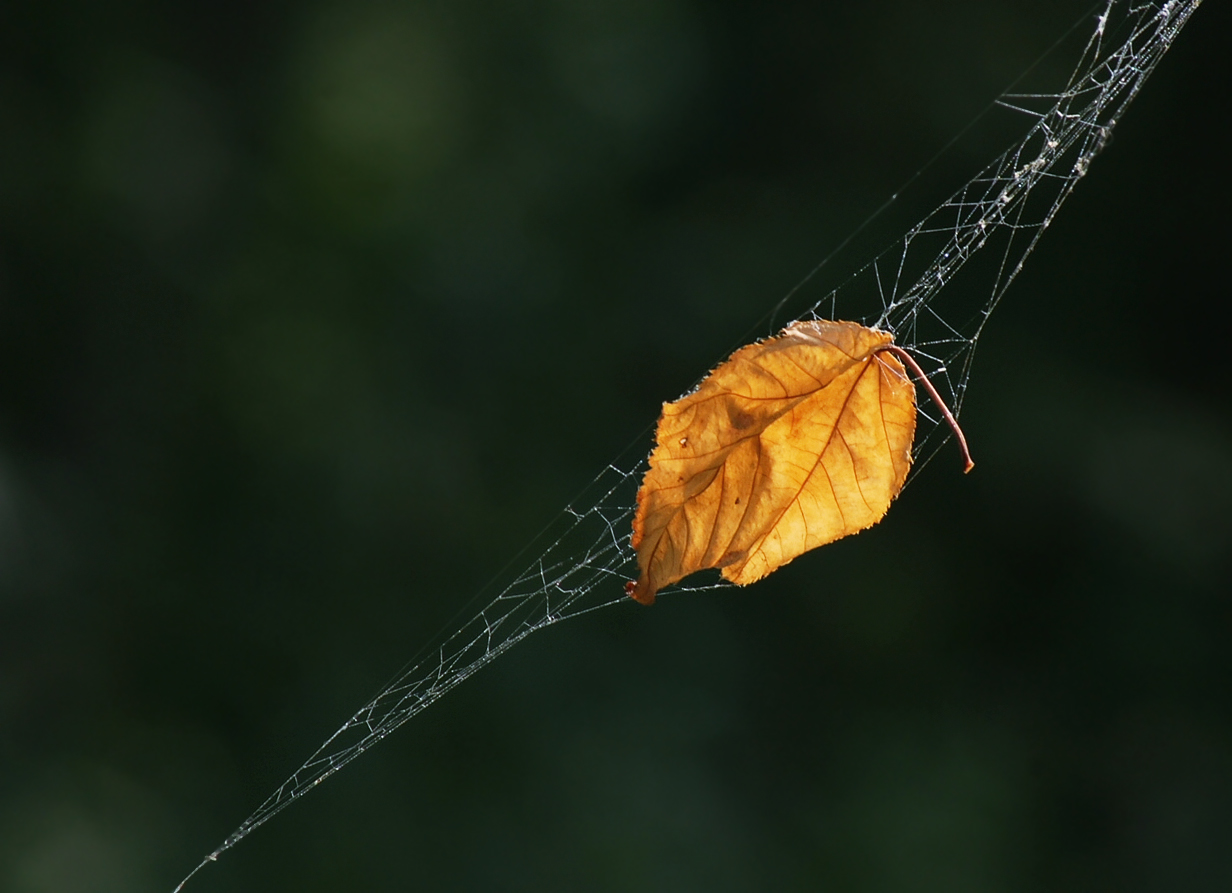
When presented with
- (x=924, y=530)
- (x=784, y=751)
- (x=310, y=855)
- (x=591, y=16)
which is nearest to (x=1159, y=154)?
(x=924, y=530)

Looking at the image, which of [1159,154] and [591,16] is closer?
[1159,154]

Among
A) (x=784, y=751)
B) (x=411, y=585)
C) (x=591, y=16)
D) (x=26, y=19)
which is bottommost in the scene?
(x=784, y=751)

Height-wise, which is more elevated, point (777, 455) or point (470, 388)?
point (470, 388)

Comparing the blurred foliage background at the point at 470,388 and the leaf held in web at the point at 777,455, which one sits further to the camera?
the blurred foliage background at the point at 470,388

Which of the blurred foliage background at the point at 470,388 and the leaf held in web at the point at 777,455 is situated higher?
the blurred foliage background at the point at 470,388

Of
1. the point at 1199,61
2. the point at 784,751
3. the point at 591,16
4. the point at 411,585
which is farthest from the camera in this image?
the point at 591,16

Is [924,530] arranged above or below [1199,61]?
below

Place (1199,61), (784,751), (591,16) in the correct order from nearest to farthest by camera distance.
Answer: (1199,61), (784,751), (591,16)

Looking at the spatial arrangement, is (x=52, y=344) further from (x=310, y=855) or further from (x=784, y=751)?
(x=784, y=751)
